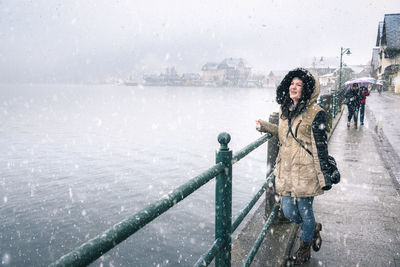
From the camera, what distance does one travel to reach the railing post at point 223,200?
2.10 metres

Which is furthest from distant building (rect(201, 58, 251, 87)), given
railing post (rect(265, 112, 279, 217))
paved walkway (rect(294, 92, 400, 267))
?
railing post (rect(265, 112, 279, 217))

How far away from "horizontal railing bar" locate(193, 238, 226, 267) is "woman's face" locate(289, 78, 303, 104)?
1497 mm

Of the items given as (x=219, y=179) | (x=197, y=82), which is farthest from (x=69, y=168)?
(x=197, y=82)

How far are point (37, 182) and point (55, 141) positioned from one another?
11235mm

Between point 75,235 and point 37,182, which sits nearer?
point 75,235

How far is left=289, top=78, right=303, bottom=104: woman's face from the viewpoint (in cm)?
288

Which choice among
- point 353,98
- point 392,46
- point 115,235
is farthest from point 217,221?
point 392,46

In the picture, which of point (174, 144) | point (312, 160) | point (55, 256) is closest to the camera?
point (312, 160)

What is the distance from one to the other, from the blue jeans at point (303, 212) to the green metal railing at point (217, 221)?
1.57ft

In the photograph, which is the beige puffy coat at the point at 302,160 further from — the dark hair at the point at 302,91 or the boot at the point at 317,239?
the boot at the point at 317,239

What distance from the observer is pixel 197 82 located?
7608 inches

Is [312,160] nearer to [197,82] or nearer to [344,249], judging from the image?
[344,249]

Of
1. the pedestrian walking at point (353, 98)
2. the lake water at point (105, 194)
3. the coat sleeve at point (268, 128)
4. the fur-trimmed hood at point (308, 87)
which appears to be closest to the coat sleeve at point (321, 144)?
the fur-trimmed hood at point (308, 87)

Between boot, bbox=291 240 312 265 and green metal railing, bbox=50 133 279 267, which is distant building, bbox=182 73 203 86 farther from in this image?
green metal railing, bbox=50 133 279 267
